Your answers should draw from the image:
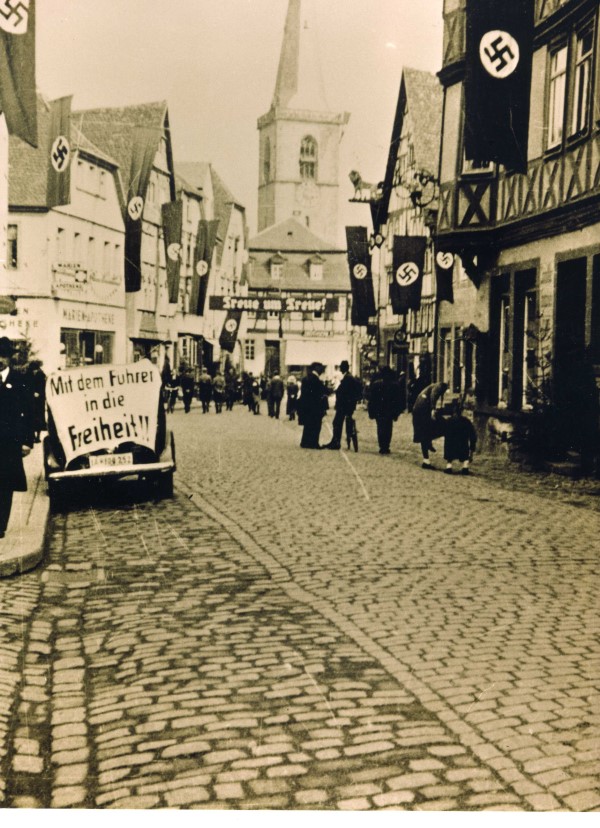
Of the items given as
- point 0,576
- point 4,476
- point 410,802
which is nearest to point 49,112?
point 4,476

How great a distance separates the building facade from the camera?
1512 centimetres

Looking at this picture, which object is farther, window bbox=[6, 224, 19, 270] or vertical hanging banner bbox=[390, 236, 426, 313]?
vertical hanging banner bbox=[390, 236, 426, 313]

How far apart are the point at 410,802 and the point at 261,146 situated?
223 inches

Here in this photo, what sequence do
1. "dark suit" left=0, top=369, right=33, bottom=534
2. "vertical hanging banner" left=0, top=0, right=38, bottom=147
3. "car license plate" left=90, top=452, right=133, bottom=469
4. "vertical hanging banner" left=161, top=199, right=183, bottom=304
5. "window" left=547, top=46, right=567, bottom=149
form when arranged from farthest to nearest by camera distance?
"window" left=547, top=46, right=567, bottom=149, "car license plate" left=90, top=452, right=133, bottom=469, "vertical hanging banner" left=161, top=199, right=183, bottom=304, "dark suit" left=0, top=369, right=33, bottom=534, "vertical hanging banner" left=0, top=0, right=38, bottom=147

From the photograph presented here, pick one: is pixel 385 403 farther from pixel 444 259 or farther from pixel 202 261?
pixel 202 261

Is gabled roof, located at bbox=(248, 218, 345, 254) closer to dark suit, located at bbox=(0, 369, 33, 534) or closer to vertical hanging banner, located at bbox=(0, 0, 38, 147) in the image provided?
dark suit, located at bbox=(0, 369, 33, 534)

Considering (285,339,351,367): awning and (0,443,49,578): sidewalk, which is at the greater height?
(285,339,351,367): awning

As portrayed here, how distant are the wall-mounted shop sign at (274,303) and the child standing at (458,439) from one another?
2.38 metres

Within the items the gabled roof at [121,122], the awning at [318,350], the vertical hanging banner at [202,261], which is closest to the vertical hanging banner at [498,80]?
the vertical hanging banner at [202,261]

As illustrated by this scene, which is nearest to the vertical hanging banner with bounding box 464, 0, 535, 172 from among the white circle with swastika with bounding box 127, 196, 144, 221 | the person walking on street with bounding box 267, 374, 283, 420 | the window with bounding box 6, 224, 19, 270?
the white circle with swastika with bounding box 127, 196, 144, 221

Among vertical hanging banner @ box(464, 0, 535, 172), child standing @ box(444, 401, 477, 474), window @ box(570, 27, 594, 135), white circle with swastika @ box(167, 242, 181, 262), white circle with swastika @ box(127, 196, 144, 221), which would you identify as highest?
window @ box(570, 27, 594, 135)

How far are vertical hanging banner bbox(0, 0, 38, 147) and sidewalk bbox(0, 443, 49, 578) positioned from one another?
2826mm

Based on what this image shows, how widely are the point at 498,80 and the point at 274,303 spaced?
6848 mm

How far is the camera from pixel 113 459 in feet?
37.9
